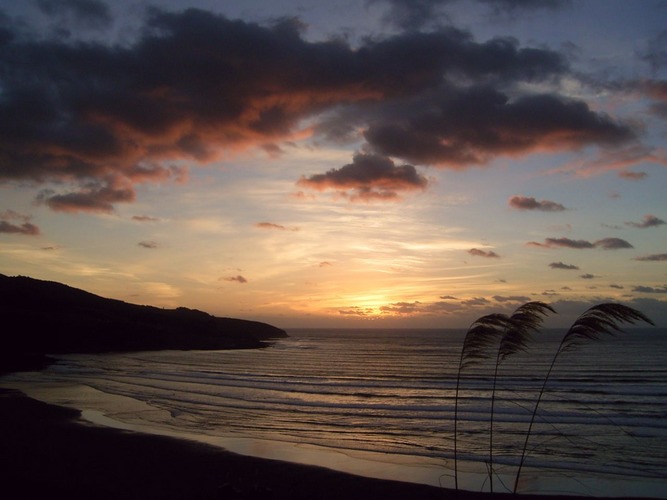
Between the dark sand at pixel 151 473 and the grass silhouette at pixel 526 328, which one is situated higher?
the grass silhouette at pixel 526 328

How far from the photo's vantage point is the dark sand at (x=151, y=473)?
31.7 ft

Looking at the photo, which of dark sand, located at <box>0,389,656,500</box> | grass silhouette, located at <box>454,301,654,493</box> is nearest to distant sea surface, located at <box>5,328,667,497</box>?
dark sand, located at <box>0,389,656,500</box>

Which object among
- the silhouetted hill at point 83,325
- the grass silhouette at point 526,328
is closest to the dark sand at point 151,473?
the grass silhouette at point 526,328

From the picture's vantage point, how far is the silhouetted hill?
7438 cm

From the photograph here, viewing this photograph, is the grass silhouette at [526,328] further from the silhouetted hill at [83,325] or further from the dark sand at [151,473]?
the silhouetted hill at [83,325]

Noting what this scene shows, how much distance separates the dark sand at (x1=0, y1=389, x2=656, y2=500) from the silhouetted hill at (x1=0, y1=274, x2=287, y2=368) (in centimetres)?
3805

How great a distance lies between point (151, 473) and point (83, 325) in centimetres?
8475

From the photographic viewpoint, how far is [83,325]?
87.2 m

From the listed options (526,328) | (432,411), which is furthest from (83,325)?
(526,328)

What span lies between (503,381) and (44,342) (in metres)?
65.0

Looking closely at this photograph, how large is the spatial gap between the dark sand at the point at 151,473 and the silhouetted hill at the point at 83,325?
3805 cm

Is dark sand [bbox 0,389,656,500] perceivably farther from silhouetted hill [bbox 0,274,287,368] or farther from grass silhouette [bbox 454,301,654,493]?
silhouetted hill [bbox 0,274,287,368]

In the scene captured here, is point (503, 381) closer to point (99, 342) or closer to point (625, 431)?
point (625, 431)

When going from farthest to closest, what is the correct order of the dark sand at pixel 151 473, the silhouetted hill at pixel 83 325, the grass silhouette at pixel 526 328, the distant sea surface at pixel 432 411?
the silhouetted hill at pixel 83 325 < the distant sea surface at pixel 432 411 < the dark sand at pixel 151 473 < the grass silhouette at pixel 526 328
